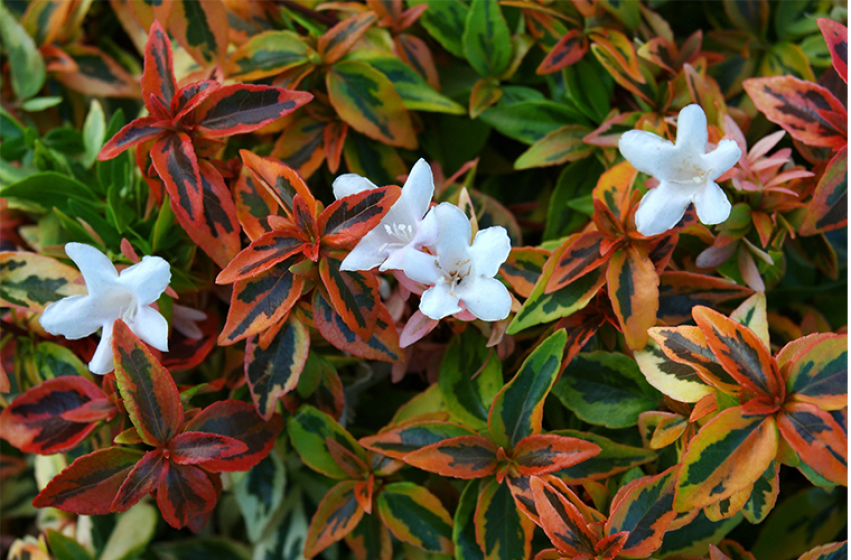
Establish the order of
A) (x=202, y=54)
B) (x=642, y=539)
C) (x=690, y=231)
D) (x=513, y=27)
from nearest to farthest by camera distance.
Result: (x=642, y=539) < (x=690, y=231) < (x=202, y=54) < (x=513, y=27)

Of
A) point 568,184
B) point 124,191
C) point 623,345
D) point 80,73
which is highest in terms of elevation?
point 80,73

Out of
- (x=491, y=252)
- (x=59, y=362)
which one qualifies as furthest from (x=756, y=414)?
(x=59, y=362)

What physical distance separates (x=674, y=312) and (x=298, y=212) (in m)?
0.46

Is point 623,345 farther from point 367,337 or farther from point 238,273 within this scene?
point 238,273

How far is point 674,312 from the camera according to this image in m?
0.77

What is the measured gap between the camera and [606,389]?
78cm

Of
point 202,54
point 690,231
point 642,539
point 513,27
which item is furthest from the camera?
point 513,27

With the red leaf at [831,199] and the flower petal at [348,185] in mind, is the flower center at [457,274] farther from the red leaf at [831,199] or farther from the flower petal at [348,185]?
the red leaf at [831,199]

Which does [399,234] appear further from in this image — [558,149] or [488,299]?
[558,149]

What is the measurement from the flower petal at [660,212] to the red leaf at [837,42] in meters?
0.26

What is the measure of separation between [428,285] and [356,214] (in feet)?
0.34

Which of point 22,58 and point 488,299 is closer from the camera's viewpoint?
point 488,299

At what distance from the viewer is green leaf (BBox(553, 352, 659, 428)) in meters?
0.78

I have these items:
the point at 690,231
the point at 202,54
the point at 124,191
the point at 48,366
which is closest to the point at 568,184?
the point at 690,231
